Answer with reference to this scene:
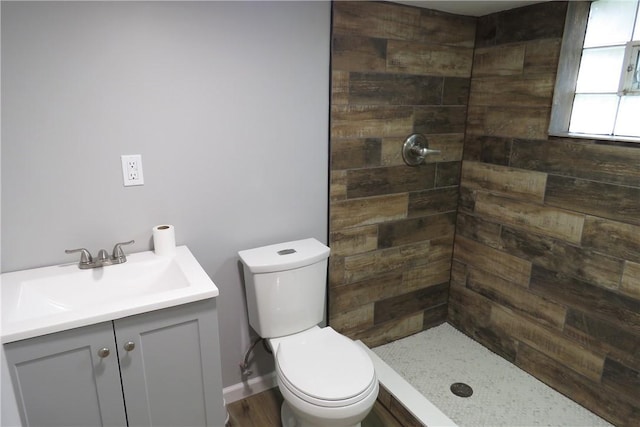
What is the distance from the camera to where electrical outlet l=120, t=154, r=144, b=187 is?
65.4 inches

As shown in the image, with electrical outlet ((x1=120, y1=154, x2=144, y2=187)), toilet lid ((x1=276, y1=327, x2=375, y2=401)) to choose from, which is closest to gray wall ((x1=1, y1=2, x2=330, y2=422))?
electrical outlet ((x1=120, y1=154, x2=144, y2=187))

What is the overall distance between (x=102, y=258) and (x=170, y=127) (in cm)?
61

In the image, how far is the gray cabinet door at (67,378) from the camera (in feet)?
4.02

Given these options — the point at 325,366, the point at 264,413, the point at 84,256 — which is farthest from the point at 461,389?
the point at 84,256

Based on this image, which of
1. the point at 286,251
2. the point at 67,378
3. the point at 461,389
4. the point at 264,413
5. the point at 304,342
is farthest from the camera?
the point at 461,389

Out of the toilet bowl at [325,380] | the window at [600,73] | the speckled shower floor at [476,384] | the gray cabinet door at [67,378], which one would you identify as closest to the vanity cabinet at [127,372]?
the gray cabinet door at [67,378]

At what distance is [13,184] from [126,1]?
814 mm

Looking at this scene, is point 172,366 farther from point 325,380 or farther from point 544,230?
point 544,230

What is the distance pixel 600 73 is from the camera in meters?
1.95

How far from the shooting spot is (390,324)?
102 inches

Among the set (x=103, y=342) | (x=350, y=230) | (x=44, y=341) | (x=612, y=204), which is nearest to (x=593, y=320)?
(x=612, y=204)

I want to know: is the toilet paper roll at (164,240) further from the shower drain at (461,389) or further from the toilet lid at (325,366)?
the shower drain at (461,389)

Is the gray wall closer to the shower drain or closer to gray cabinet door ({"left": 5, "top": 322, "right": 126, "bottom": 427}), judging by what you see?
gray cabinet door ({"left": 5, "top": 322, "right": 126, "bottom": 427})

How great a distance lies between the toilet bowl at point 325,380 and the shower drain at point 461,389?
0.76 metres
